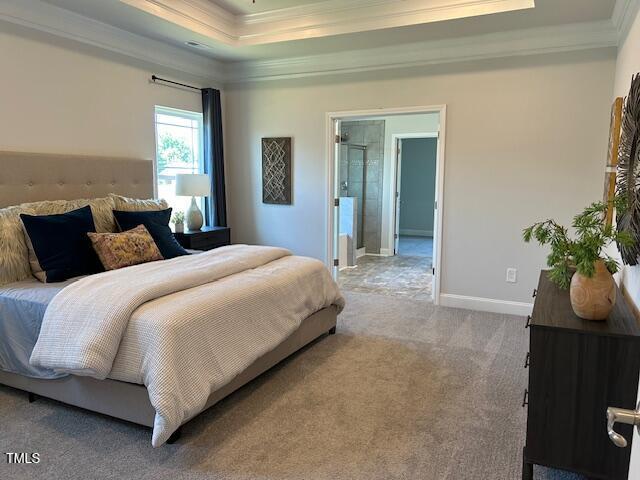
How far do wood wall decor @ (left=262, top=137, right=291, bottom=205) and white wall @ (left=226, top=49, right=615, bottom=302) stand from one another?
0.10 m

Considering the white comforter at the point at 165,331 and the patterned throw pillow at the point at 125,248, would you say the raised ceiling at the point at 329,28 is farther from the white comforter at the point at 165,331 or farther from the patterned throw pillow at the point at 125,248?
the white comforter at the point at 165,331

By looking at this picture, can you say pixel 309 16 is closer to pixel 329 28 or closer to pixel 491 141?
pixel 329 28

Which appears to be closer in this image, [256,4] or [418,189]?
[256,4]

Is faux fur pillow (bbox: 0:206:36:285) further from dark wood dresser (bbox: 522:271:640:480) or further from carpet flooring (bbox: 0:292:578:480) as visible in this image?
dark wood dresser (bbox: 522:271:640:480)

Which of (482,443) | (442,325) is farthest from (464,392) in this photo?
(442,325)

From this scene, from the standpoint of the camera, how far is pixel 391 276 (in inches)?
249

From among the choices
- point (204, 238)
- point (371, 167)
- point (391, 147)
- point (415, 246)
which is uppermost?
point (391, 147)

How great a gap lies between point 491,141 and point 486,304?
1611 millimetres

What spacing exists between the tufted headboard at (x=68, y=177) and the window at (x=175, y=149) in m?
0.35

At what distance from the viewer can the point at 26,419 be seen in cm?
260

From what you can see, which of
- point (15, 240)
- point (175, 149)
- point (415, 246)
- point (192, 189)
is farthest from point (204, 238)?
point (415, 246)

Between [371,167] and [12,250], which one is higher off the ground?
[371,167]

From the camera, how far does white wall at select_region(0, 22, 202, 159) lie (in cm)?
353

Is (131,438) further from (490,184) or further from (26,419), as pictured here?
(490,184)
